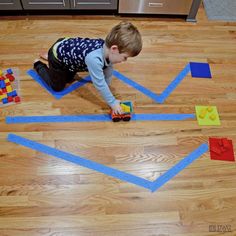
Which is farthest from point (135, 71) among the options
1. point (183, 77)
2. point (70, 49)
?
point (70, 49)

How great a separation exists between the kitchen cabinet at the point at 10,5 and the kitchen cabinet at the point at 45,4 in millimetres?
43

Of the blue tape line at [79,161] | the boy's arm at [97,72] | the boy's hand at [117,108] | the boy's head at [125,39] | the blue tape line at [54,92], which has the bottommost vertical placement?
A: the blue tape line at [79,161]

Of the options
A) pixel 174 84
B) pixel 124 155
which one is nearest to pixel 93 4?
pixel 174 84

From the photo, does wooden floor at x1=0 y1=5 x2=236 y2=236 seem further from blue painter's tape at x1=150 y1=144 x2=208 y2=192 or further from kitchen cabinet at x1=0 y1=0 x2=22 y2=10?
kitchen cabinet at x1=0 y1=0 x2=22 y2=10

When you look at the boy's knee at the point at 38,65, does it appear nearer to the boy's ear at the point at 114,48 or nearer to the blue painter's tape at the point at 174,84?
the boy's ear at the point at 114,48

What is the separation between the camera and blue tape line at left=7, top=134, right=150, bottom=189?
1.39 meters

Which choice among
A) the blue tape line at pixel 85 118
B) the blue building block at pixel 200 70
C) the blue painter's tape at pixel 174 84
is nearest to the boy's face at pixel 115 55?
the blue tape line at pixel 85 118

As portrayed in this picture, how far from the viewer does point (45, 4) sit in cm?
202

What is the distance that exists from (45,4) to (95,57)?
1050 mm

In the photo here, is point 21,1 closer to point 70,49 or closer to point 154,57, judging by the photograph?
point 70,49

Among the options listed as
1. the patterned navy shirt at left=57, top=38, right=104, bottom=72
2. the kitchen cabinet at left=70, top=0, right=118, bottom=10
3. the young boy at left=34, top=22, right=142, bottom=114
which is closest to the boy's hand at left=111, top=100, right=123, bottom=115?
the young boy at left=34, top=22, right=142, bottom=114

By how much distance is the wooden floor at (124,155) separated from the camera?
4.17 ft

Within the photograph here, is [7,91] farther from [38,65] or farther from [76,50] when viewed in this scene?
[76,50]

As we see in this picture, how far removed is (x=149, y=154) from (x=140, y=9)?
1228mm
